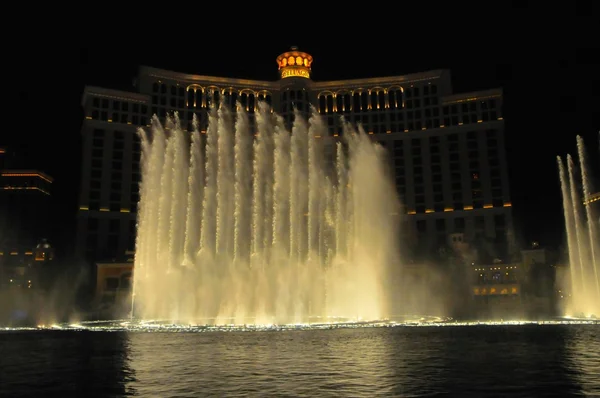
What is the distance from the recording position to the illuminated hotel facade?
87.8m

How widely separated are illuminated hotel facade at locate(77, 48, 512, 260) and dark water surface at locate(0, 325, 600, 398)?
210 feet

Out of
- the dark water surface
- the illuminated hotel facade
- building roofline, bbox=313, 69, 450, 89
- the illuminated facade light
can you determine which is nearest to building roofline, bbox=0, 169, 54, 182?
the illuminated hotel facade

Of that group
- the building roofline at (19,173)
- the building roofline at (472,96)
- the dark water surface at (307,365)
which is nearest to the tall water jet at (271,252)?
the dark water surface at (307,365)

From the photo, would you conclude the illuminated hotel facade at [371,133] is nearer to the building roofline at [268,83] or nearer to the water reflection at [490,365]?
the building roofline at [268,83]

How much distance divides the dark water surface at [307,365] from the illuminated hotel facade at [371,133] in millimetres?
64072

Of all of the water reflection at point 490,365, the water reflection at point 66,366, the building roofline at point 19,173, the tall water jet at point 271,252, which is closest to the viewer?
the water reflection at point 490,365

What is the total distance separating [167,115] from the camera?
9269 centimetres

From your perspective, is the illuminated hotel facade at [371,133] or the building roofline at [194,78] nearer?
the illuminated hotel facade at [371,133]

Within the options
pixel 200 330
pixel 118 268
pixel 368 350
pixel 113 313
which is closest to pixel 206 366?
pixel 368 350

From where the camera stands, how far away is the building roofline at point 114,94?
89.1 m

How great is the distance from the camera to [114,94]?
9031cm

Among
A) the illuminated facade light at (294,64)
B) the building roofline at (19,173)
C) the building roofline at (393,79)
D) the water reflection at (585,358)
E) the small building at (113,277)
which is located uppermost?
the illuminated facade light at (294,64)

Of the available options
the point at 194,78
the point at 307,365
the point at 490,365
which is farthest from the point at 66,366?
the point at 194,78

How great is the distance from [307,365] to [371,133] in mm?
82996
